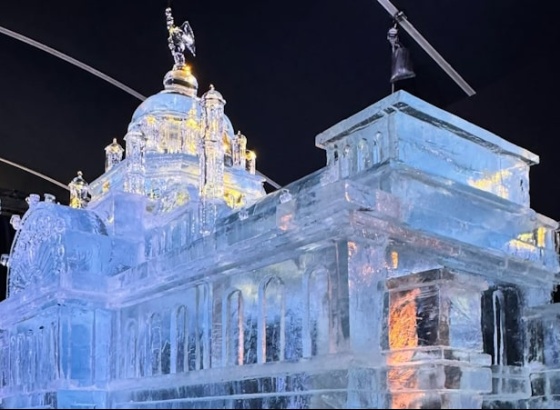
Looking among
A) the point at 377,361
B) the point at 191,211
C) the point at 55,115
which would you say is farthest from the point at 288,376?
the point at 55,115

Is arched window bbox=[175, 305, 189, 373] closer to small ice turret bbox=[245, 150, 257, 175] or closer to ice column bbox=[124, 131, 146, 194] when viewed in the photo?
ice column bbox=[124, 131, 146, 194]

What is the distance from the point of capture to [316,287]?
668cm

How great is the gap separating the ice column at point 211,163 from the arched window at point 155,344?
1239 mm

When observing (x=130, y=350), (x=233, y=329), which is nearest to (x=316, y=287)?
(x=233, y=329)

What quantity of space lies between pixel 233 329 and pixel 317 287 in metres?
1.39

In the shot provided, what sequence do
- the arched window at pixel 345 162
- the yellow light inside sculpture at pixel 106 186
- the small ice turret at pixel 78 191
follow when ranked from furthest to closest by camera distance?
the small ice turret at pixel 78 191, the yellow light inside sculpture at pixel 106 186, the arched window at pixel 345 162

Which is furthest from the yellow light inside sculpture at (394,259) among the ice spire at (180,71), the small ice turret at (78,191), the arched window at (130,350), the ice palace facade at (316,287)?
the small ice turret at (78,191)

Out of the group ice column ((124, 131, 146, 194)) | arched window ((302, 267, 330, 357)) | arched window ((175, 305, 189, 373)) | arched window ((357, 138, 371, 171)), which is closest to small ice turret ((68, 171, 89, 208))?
ice column ((124, 131, 146, 194))

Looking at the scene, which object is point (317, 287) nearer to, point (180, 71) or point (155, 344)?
point (155, 344)

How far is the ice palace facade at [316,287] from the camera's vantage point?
620 cm

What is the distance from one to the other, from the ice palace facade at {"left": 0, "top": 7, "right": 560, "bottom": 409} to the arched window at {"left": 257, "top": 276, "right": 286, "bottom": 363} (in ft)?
0.07

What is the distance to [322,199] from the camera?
6.40 m

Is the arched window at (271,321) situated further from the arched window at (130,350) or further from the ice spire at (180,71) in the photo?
the ice spire at (180,71)

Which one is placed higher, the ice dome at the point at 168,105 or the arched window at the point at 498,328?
the ice dome at the point at 168,105
